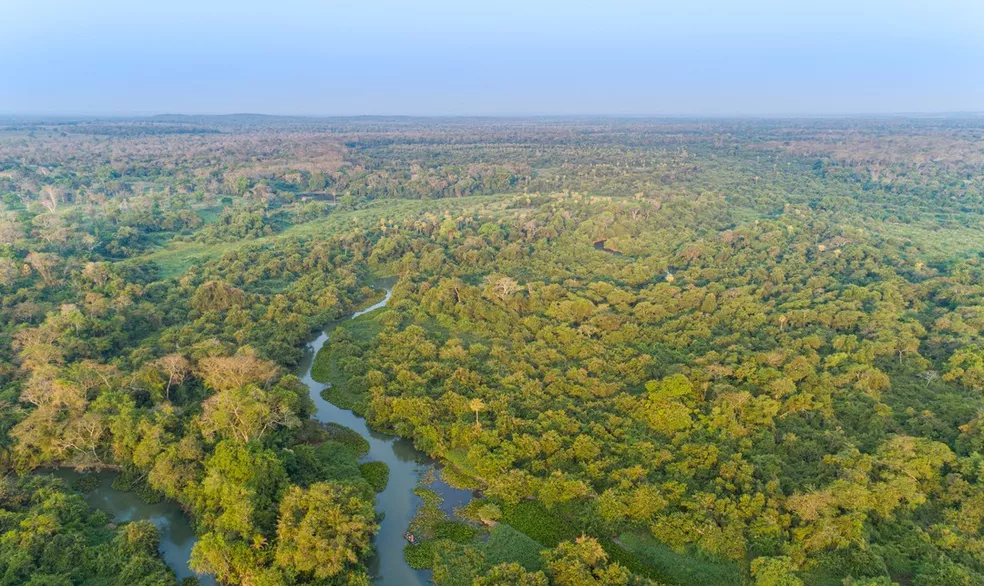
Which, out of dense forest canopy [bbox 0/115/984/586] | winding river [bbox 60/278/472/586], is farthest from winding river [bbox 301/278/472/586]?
dense forest canopy [bbox 0/115/984/586]

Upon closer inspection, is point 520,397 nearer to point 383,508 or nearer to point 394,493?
point 394,493

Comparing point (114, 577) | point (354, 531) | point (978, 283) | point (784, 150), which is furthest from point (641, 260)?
point (784, 150)

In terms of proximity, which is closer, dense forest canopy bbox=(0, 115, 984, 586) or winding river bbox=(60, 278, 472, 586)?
dense forest canopy bbox=(0, 115, 984, 586)

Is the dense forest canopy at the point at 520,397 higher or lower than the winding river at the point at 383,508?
higher

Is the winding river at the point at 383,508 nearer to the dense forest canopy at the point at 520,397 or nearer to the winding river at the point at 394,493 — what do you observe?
the winding river at the point at 394,493

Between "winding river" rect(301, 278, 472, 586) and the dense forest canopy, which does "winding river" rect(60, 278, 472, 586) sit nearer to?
"winding river" rect(301, 278, 472, 586)

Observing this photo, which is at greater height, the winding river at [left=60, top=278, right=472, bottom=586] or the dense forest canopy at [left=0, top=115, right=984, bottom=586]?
the dense forest canopy at [left=0, top=115, right=984, bottom=586]

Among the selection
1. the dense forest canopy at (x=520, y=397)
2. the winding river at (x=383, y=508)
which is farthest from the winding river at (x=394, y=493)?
the dense forest canopy at (x=520, y=397)
